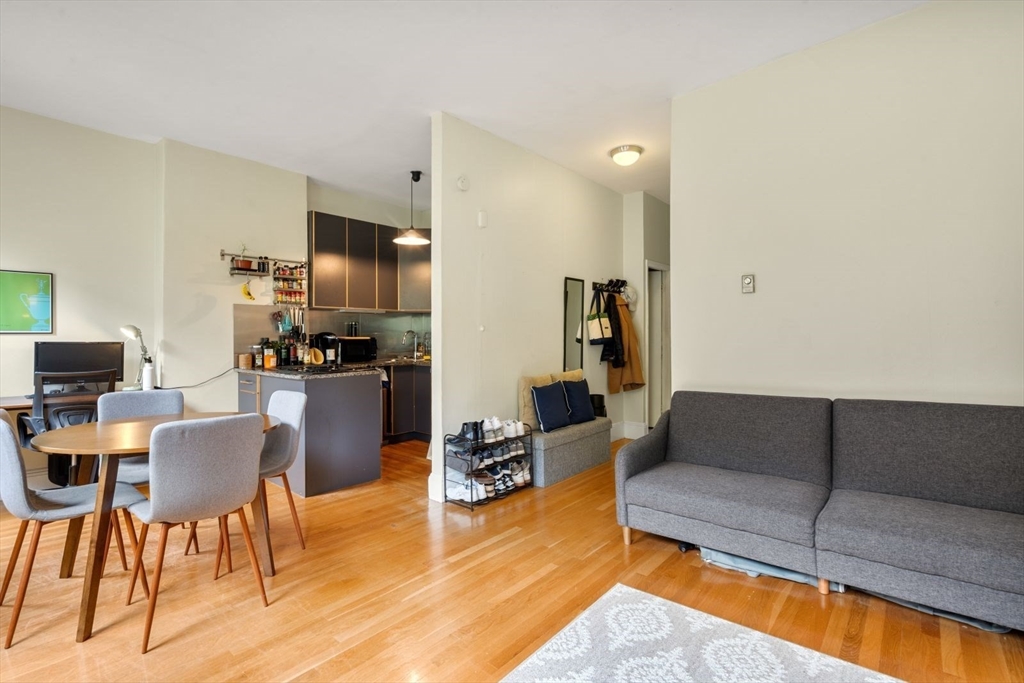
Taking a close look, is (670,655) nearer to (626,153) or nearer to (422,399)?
(626,153)

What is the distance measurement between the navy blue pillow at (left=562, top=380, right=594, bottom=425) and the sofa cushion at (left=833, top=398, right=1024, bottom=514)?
2.19 meters

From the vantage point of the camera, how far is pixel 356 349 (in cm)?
564

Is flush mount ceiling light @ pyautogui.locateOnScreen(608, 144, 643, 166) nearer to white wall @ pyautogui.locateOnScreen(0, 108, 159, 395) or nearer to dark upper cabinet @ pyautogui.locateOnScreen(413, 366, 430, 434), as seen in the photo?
dark upper cabinet @ pyautogui.locateOnScreen(413, 366, 430, 434)

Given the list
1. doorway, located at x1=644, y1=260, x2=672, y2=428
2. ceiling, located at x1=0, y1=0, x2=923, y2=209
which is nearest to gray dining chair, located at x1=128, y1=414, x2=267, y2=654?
ceiling, located at x1=0, y1=0, x2=923, y2=209

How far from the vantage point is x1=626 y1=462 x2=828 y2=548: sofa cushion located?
2275 mm

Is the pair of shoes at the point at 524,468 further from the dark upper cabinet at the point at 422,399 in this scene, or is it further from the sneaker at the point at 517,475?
the dark upper cabinet at the point at 422,399

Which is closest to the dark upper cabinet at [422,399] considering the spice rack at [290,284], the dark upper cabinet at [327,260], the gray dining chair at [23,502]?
the dark upper cabinet at [327,260]

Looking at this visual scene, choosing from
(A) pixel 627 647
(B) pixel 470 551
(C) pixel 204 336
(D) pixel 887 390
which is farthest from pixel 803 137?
(C) pixel 204 336

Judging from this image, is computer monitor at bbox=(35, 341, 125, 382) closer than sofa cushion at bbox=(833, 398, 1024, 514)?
No

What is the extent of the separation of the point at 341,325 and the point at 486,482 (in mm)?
3247

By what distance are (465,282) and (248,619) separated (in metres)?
2.53

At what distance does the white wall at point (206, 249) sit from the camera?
4.21 meters

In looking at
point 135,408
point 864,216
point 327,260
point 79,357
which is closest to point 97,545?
point 135,408

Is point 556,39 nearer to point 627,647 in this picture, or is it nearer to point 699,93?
point 699,93
